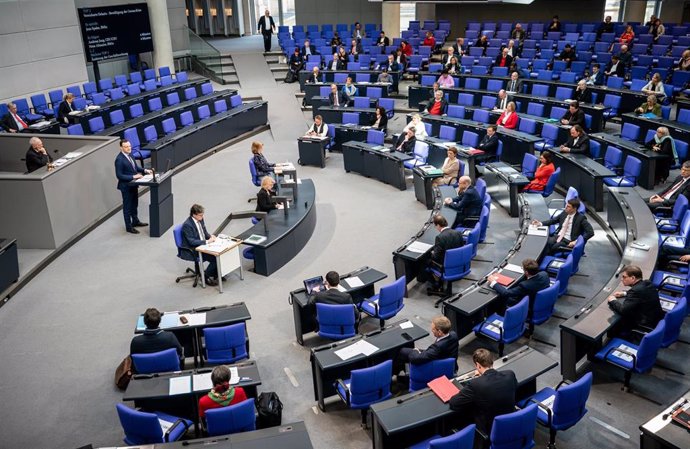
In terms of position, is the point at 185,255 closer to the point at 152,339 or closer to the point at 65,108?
the point at 152,339

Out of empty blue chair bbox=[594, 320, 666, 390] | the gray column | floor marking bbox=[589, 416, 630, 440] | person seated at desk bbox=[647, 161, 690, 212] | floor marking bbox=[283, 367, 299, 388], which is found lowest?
floor marking bbox=[283, 367, 299, 388]

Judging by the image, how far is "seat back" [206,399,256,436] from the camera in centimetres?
570

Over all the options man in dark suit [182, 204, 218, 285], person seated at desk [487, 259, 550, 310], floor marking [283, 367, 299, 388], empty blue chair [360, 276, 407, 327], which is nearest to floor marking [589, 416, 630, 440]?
person seated at desk [487, 259, 550, 310]

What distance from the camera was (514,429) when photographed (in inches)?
218

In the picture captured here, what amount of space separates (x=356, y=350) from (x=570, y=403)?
7.47 ft

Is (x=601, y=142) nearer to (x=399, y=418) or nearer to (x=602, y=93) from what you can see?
(x=602, y=93)

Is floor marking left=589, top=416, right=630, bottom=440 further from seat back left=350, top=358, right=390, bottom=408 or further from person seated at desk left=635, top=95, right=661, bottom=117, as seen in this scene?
person seated at desk left=635, top=95, right=661, bottom=117

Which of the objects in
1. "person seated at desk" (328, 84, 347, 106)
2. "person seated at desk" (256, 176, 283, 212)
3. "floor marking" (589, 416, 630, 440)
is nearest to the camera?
"floor marking" (589, 416, 630, 440)

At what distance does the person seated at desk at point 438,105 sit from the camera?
16516mm

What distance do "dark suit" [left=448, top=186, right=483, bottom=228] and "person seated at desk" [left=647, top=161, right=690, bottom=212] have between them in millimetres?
2856

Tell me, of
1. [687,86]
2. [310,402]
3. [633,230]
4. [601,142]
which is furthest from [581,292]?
[687,86]

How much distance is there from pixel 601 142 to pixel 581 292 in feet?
17.7

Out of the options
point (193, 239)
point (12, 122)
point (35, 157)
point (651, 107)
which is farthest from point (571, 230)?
point (12, 122)

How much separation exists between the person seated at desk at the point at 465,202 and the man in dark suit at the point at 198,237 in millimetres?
4055
